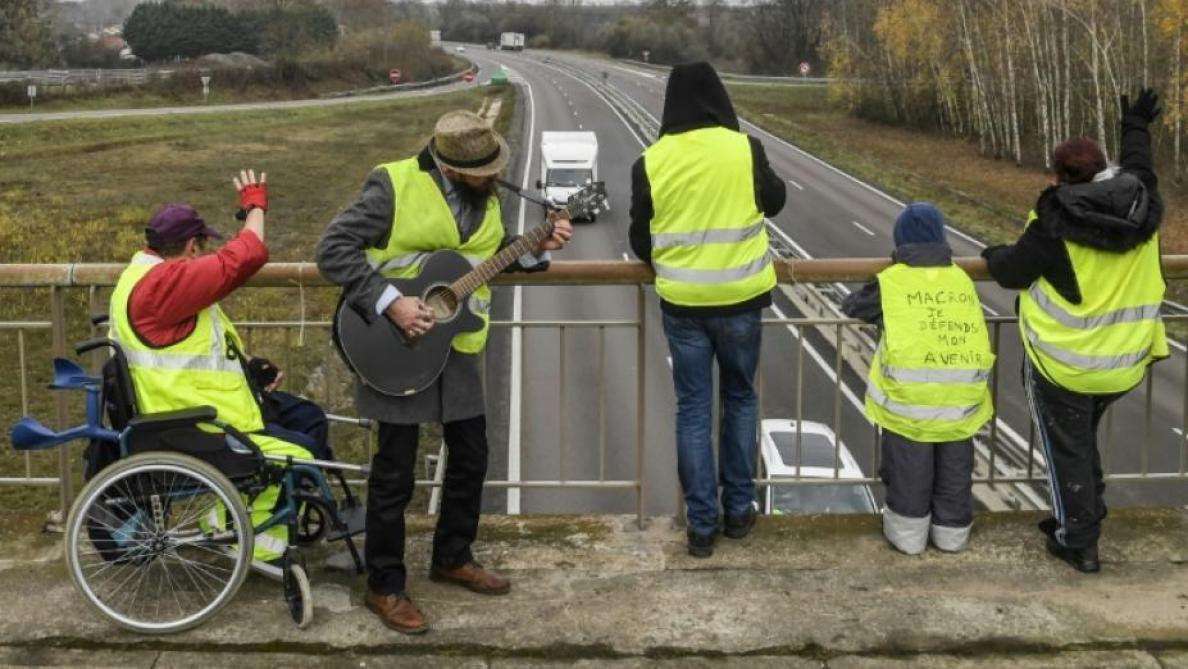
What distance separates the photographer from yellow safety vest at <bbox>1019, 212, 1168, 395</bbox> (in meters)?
5.25

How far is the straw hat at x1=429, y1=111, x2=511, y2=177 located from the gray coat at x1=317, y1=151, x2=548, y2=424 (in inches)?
3.4

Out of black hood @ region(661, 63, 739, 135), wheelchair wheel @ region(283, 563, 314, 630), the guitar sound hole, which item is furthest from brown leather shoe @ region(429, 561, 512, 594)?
black hood @ region(661, 63, 739, 135)

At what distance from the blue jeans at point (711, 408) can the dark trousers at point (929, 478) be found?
2.06 feet

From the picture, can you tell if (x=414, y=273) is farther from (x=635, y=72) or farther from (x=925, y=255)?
(x=635, y=72)

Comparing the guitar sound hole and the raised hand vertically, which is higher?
the raised hand

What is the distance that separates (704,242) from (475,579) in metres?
1.71

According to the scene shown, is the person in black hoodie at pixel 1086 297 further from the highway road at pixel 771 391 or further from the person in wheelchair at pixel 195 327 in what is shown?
the person in wheelchair at pixel 195 327

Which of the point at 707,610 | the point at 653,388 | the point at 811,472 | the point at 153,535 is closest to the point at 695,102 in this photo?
the point at 707,610

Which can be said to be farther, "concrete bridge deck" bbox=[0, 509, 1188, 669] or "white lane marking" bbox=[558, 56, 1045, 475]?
"white lane marking" bbox=[558, 56, 1045, 475]

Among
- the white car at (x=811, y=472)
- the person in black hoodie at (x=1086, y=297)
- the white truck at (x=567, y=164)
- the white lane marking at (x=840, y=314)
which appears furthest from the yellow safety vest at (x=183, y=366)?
the white truck at (x=567, y=164)

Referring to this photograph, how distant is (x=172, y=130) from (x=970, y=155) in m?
38.8

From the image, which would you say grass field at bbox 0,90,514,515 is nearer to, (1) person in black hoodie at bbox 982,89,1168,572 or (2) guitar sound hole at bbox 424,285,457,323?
(2) guitar sound hole at bbox 424,285,457,323

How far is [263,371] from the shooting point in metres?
5.46

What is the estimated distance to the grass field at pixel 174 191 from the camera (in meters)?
20.8
